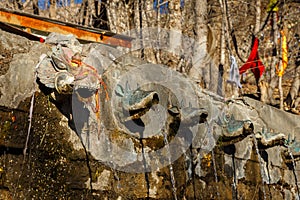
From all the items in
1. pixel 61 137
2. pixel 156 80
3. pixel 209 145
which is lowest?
pixel 209 145

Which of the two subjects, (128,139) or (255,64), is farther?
(255,64)

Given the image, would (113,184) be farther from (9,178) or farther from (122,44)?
(122,44)

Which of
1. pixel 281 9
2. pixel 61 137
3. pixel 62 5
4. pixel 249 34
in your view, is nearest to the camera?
pixel 61 137

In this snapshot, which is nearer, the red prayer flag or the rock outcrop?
the rock outcrop

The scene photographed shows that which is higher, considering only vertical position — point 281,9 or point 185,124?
point 281,9

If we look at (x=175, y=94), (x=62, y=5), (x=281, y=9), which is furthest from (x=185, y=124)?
(x=281, y=9)

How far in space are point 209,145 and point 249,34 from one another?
30.6 feet

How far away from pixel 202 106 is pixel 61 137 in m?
1.72

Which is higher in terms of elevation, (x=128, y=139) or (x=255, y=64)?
(x=255, y=64)

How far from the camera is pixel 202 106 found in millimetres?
4738

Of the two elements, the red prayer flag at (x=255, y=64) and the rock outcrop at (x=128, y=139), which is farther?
the red prayer flag at (x=255, y=64)

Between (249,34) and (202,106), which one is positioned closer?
(202,106)

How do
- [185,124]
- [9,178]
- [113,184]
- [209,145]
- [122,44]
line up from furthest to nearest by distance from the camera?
1. [122,44]
2. [209,145]
3. [185,124]
4. [113,184]
5. [9,178]

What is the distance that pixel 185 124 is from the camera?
435 cm
